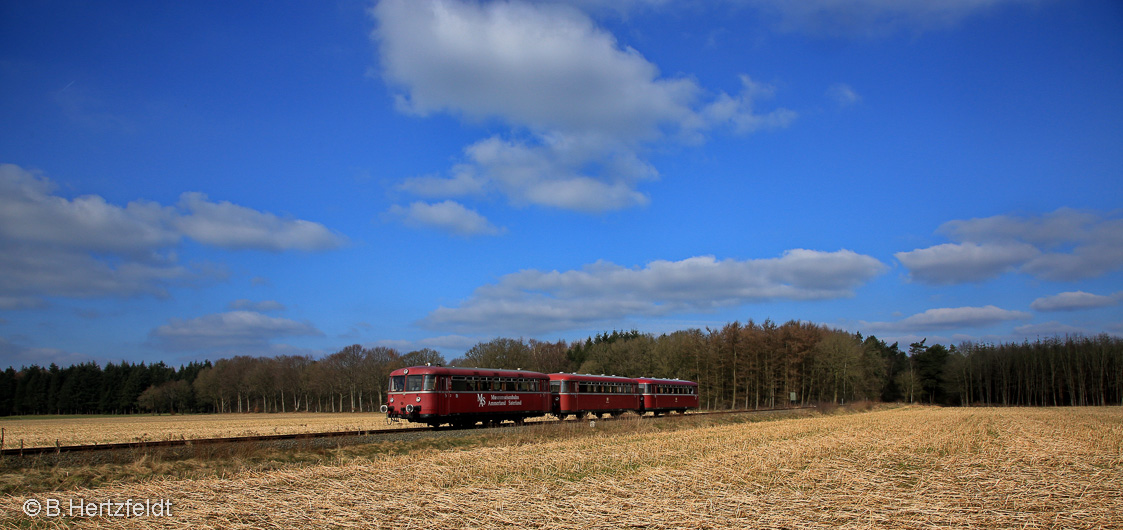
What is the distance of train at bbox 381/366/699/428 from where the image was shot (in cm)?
3055

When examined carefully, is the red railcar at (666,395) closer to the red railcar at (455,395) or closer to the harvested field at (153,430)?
the red railcar at (455,395)

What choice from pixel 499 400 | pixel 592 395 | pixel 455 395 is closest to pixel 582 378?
pixel 592 395

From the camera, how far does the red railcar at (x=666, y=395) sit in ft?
161

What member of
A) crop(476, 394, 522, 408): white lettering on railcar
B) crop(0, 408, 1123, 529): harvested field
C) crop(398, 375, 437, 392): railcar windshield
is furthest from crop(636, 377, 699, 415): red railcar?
crop(0, 408, 1123, 529): harvested field

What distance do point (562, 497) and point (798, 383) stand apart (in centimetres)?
7794

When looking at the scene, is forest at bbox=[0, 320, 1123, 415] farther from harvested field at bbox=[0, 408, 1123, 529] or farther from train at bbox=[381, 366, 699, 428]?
harvested field at bbox=[0, 408, 1123, 529]

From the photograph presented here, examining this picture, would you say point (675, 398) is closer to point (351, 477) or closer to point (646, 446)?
point (646, 446)

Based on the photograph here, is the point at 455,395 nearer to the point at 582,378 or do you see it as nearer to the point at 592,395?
the point at 582,378

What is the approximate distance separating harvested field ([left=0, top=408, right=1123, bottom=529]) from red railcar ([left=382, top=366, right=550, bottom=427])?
12574 millimetres

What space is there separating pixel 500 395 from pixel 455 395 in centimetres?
385

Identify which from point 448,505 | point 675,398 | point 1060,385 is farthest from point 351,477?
point 1060,385

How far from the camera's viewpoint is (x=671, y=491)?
437 inches

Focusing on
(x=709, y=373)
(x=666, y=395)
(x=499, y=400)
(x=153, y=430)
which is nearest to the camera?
(x=499, y=400)

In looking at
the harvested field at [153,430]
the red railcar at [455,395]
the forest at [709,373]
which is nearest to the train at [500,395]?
the red railcar at [455,395]
